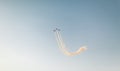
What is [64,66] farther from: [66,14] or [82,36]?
[66,14]

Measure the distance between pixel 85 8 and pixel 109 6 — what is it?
43.1 inches

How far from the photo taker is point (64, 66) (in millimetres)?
9570

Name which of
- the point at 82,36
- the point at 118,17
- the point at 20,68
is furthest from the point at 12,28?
the point at 118,17

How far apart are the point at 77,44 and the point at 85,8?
5.50 feet

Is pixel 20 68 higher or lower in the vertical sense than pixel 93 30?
lower

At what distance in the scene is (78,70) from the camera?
949 cm

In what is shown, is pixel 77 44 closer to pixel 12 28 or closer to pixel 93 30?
pixel 93 30

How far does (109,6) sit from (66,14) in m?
1.99

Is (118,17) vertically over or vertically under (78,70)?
over

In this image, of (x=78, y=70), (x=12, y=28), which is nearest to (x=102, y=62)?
(x=78, y=70)

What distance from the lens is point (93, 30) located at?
31.4ft

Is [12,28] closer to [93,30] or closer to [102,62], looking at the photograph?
[93,30]

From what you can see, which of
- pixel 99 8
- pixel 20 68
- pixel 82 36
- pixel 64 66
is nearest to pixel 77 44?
pixel 82 36

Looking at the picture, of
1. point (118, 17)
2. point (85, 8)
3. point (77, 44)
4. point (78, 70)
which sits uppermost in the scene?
point (85, 8)
